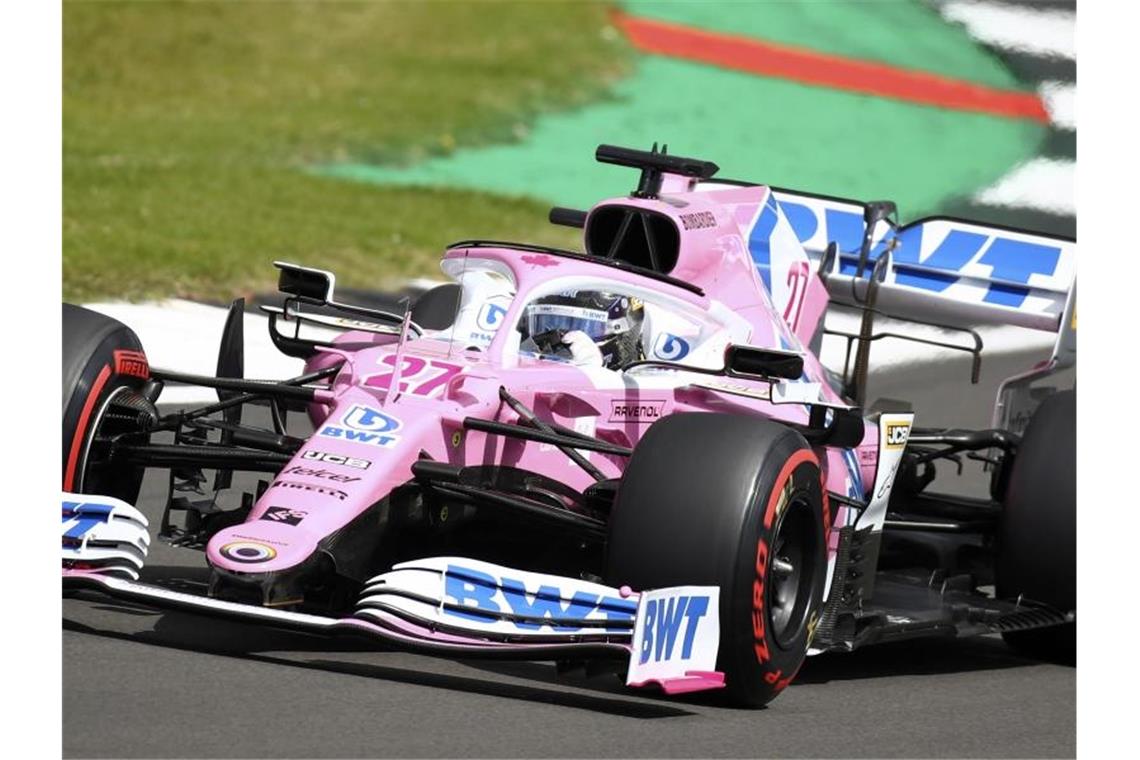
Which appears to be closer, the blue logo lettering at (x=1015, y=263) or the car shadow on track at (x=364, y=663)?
the car shadow on track at (x=364, y=663)

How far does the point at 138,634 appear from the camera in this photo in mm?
7469

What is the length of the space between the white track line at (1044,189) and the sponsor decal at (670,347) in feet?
28.2

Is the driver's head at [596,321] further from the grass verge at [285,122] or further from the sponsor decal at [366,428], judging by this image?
the grass verge at [285,122]

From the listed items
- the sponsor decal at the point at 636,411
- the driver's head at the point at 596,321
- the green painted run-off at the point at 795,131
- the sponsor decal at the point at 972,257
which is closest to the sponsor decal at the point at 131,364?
the driver's head at the point at 596,321

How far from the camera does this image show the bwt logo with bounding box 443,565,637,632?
7043 mm

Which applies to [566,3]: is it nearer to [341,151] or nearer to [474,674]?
[341,151]

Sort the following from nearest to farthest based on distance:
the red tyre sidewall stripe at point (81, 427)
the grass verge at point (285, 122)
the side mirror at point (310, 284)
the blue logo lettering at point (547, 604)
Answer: the blue logo lettering at point (547, 604)
the red tyre sidewall stripe at point (81, 427)
the side mirror at point (310, 284)
the grass verge at point (285, 122)

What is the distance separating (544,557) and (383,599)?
4.01ft

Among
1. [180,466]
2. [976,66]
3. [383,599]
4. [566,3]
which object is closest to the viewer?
[383,599]

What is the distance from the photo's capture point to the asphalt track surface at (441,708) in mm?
6355

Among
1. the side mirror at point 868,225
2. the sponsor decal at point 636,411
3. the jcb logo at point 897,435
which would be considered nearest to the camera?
the sponsor decal at point 636,411

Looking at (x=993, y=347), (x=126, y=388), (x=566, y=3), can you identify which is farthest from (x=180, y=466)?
(x=566, y=3)

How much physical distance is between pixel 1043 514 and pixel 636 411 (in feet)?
5.91

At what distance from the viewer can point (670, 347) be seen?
8703 millimetres
